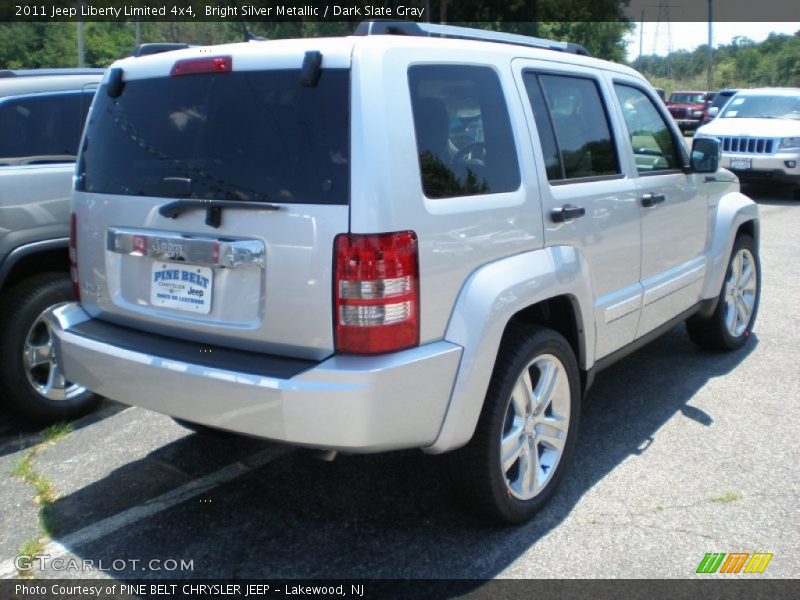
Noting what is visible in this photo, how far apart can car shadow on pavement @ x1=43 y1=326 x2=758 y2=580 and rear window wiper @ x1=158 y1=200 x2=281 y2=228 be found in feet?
4.12

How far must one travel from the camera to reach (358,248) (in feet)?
8.45

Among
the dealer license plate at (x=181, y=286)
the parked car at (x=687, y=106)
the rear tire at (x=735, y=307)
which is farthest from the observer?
the parked car at (x=687, y=106)

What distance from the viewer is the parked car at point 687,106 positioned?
98.8 feet

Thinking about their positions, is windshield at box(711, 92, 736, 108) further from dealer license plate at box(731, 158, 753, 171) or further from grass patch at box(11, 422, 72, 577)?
grass patch at box(11, 422, 72, 577)

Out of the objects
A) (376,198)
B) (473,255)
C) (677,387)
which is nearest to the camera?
(376,198)

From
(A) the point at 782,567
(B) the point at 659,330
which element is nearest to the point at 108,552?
(A) the point at 782,567

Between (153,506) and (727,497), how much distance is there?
256 centimetres

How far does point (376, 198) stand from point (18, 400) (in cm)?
275

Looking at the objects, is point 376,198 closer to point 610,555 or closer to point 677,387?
point 610,555

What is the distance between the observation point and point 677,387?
4.91 meters

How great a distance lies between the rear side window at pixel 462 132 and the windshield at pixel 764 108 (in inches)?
494

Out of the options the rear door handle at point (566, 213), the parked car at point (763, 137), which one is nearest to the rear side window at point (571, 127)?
the rear door handle at point (566, 213)

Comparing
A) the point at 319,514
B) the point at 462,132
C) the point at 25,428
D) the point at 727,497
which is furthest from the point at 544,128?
the point at 25,428

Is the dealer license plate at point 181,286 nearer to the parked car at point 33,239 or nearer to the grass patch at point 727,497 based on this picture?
the parked car at point 33,239
